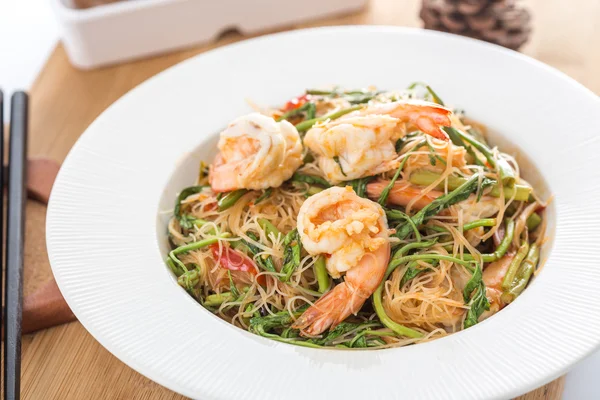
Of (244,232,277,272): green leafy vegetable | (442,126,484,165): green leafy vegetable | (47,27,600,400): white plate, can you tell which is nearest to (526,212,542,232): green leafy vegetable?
(47,27,600,400): white plate

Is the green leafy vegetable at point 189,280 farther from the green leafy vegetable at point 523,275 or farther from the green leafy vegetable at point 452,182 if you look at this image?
the green leafy vegetable at point 523,275

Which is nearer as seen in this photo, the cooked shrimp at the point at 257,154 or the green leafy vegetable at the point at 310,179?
the cooked shrimp at the point at 257,154

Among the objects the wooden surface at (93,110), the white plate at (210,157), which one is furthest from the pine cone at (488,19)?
the white plate at (210,157)

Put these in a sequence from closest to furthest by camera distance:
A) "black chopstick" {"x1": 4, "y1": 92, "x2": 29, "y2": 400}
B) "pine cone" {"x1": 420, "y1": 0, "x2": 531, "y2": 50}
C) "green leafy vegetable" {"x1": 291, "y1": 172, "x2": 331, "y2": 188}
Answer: "black chopstick" {"x1": 4, "y1": 92, "x2": 29, "y2": 400}
"green leafy vegetable" {"x1": 291, "y1": 172, "x2": 331, "y2": 188}
"pine cone" {"x1": 420, "y1": 0, "x2": 531, "y2": 50}

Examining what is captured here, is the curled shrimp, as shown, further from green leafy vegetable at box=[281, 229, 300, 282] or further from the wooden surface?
green leafy vegetable at box=[281, 229, 300, 282]

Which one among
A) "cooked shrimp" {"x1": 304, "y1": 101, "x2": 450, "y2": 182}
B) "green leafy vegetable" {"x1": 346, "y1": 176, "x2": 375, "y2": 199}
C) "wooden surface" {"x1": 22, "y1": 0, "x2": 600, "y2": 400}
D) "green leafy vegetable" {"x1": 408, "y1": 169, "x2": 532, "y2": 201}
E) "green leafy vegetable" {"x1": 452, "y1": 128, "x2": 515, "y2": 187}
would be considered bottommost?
"wooden surface" {"x1": 22, "y1": 0, "x2": 600, "y2": 400}

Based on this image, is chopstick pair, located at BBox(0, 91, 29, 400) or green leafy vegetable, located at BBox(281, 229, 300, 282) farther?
green leafy vegetable, located at BBox(281, 229, 300, 282)
